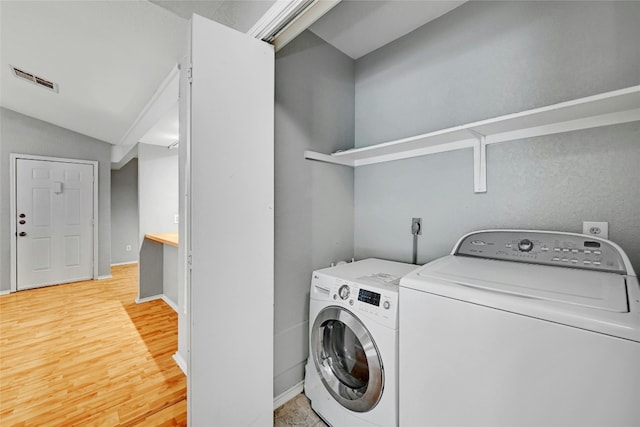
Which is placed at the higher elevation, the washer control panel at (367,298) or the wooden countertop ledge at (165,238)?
the wooden countertop ledge at (165,238)

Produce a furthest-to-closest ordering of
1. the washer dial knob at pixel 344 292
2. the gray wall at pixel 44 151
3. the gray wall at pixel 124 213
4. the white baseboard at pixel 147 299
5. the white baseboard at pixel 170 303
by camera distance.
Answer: the gray wall at pixel 124 213 → the gray wall at pixel 44 151 → the white baseboard at pixel 147 299 → the white baseboard at pixel 170 303 → the washer dial knob at pixel 344 292

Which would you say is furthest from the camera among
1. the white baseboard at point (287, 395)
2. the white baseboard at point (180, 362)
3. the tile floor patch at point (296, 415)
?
the white baseboard at point (180, 362)

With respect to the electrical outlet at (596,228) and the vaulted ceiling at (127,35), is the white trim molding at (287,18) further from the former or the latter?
the electrical outlet at (596,228)

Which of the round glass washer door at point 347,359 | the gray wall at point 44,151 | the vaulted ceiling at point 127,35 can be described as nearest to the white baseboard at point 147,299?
the gray wall at point 44,151

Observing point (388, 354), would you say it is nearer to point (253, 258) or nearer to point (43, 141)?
point (253, 258)

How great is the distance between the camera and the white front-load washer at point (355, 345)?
116cm

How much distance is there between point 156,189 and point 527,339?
3.95m

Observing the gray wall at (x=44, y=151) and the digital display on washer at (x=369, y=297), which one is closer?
the digital display on washer at (x=369, y=297)

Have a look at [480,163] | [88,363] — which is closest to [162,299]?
[88,363]

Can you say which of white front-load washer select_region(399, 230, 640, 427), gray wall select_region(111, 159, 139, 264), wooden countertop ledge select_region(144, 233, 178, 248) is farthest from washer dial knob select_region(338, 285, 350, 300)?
gray wall select_region(111, 159, 139, 264)

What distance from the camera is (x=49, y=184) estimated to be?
3.92 m

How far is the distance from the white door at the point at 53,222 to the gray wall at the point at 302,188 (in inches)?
176

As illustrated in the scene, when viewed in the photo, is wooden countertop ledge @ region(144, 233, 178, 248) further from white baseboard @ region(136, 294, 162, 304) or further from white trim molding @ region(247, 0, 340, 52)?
white trim molding @ region(247, 0, 340, 52)

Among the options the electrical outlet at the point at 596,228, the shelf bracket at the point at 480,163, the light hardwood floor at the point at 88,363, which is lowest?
the light hardwood floor at the point at 88,363
